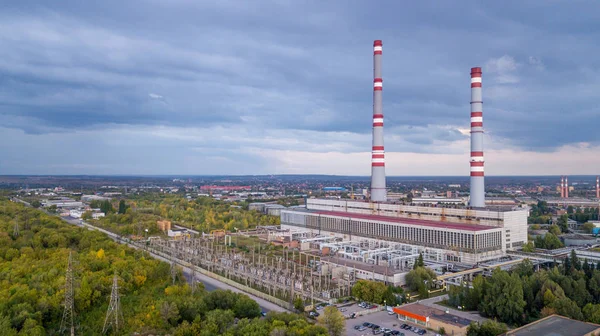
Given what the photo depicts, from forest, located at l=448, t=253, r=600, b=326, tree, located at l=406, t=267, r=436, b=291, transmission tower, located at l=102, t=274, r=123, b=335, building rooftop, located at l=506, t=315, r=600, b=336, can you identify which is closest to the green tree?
forest, located at l=448, t=253, r=600, b=326

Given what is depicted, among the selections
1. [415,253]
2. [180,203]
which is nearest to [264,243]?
[415,253]

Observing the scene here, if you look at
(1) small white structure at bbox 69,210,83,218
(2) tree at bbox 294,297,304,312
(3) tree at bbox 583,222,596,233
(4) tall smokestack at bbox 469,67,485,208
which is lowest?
(2) tree at bbox 294,297,304,312

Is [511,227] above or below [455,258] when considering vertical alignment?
above

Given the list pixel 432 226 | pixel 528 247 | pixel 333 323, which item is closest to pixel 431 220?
pixel 432 226

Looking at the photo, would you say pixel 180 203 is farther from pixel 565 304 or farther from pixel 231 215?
pixel 565 304

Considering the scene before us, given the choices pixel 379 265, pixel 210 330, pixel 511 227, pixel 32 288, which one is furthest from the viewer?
pixel 511 227

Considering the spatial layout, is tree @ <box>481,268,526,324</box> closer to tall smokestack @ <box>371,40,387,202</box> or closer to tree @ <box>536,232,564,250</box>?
tree @ <box>536,232,564,250</box>
